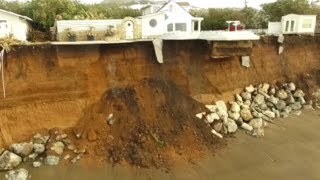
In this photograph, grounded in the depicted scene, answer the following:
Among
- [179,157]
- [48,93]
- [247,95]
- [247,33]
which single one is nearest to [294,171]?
[179,157]

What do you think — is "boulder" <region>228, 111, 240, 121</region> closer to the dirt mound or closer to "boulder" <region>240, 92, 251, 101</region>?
"boulder" <region>240, 92, 251, 101</region>

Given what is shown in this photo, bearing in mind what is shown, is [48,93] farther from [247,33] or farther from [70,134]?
[247,33]

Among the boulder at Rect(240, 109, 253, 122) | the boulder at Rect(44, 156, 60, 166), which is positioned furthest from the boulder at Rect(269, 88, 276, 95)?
the boulder at Rect(44, 156, 60, 166)

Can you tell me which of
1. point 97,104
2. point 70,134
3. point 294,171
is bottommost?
point 294,171

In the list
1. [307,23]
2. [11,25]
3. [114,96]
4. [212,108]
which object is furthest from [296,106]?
[11,25]

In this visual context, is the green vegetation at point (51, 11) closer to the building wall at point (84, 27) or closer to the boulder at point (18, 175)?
the building wall at point (84, 27)

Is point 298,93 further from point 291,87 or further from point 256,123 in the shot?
point 256,123

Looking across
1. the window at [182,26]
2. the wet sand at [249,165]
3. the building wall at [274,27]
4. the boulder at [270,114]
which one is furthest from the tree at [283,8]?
the wet sand at [249,165]
